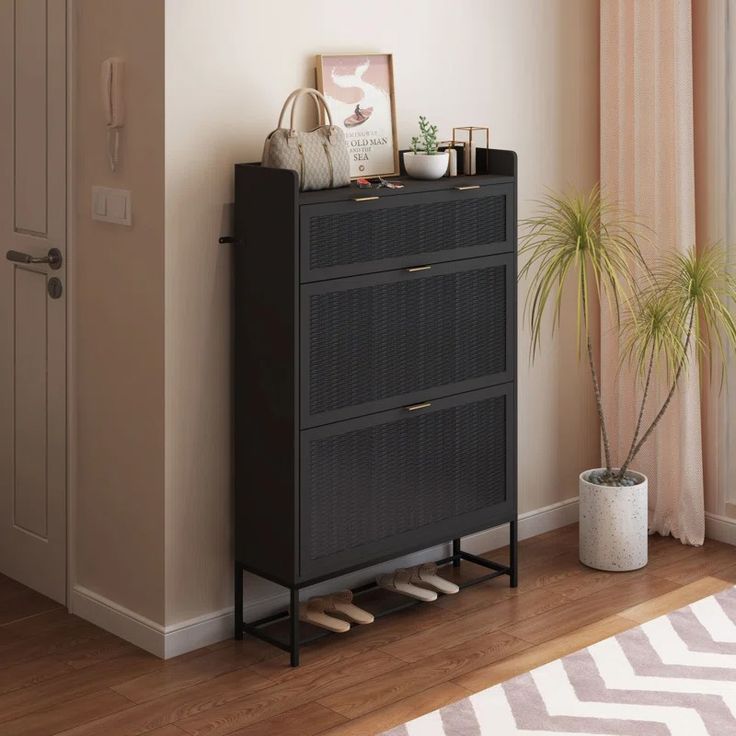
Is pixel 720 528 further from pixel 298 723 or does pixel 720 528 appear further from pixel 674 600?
pixel 298 723

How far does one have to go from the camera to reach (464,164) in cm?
375

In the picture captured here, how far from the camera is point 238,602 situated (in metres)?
3.51

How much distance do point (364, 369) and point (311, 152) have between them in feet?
1.90

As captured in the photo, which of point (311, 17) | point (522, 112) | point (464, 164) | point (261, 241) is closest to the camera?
point (261, 241)

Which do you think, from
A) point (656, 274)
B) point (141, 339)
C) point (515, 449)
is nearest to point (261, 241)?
point (141, 339)

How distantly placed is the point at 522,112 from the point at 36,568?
2075 millimetres

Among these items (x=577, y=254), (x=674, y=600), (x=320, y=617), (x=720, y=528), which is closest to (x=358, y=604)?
(x=320, y=617)

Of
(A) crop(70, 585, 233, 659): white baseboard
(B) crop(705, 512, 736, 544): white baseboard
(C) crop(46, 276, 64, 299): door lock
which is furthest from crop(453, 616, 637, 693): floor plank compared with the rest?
(C) crop(46, 276, 64, 299): door lock

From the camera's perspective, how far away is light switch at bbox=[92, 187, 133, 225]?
3.33m

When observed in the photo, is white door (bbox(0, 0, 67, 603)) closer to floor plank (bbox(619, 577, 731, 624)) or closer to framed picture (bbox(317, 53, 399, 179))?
framed picture (bbox(317, 53, 399, 179))

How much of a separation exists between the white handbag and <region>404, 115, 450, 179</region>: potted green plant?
27 cm

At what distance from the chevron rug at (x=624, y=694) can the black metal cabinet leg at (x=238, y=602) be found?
675mm

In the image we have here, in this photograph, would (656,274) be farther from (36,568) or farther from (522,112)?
(36,568)

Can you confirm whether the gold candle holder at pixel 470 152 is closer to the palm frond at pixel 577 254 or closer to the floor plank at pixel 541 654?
the palm frond at pixel 577 254
